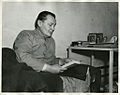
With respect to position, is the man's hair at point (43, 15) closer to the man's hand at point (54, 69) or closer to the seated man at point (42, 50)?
the seated man at point (42, 50)

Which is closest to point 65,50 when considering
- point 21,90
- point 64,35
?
point 64,35

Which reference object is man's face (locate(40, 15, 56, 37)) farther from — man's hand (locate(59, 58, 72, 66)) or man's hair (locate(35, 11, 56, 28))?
man's hand (locate(59, 58, 72, 66))

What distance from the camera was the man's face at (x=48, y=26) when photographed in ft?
4.07

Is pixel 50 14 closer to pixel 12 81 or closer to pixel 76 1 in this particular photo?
pixel 76 1

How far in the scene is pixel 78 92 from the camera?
4.05 feet

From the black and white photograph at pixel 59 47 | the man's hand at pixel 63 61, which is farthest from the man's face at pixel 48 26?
the man's hand at pixel 63 61

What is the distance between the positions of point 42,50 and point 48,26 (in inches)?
4.8

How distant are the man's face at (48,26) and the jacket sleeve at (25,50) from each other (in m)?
0.08

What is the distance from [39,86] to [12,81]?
5.2 inches

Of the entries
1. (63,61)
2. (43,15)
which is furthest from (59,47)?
(43,15)

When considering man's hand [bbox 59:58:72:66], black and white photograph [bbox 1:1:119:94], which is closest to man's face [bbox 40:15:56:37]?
black and white photograph [bbox 1:1:119:94]

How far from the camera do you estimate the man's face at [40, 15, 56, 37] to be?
124cm

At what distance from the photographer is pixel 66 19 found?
124 centimetres

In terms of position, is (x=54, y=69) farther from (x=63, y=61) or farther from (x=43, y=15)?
(x=43, y=15)
